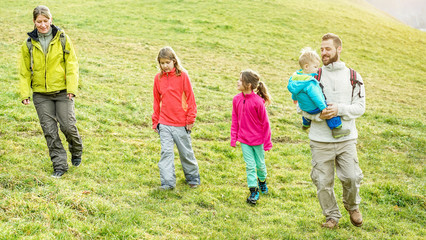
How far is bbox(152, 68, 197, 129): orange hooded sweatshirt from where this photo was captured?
707 cm

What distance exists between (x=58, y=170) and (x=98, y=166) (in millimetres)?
927

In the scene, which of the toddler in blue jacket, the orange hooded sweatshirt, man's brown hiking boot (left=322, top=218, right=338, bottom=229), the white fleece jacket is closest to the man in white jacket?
the white fleece jacket

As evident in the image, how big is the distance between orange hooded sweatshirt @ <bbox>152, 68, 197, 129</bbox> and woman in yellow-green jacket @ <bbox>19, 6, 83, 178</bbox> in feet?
5.28

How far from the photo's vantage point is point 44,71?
22.2 ft

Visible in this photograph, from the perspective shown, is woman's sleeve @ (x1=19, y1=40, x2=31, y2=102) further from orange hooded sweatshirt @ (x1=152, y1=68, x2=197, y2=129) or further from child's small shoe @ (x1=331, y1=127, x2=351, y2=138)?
child's small shoe @ (x1=331, y1=127, x2=351, y2=138)

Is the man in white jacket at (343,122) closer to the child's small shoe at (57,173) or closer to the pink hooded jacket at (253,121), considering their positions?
the pink hooded jacket at (253,121)

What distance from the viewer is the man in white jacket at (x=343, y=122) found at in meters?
5.64

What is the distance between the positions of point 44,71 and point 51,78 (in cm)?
17

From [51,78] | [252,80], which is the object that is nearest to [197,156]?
[252,80]

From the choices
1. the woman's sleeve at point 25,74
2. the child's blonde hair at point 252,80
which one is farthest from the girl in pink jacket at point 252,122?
the woman's sleeve at point 25,74

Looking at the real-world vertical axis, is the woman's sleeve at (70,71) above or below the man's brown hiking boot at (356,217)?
above

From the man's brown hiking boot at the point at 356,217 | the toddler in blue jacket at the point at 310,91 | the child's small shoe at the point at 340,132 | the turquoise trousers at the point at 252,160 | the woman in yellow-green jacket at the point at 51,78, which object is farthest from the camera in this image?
the turquoise trousers at the point at 252,160

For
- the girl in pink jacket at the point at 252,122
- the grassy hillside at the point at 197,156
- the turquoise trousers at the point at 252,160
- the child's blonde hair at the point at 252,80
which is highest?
the child's blonde hair at the point at 252,80

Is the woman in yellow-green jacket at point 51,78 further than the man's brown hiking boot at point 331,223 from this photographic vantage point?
Yes
